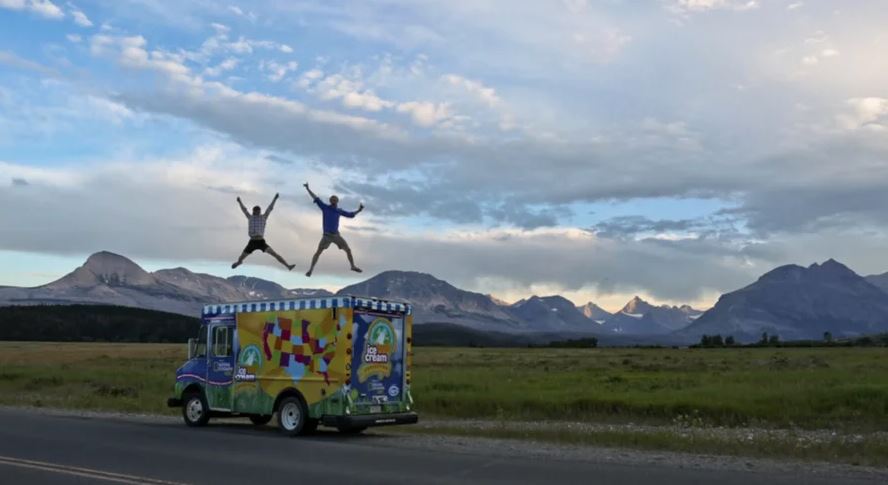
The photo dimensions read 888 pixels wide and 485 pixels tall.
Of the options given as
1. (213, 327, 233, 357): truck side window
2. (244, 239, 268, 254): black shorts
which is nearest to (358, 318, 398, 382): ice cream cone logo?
(244, 239, 268, 254): black shorts

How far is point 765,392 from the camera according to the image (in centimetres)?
3183

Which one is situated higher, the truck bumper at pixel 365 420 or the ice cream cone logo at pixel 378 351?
the ice cream cone logo at pixel 378 351

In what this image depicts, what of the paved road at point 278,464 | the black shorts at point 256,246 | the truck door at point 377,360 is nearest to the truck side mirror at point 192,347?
the paved road at point 278,464

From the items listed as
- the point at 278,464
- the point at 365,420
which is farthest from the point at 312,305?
the point at 278,464

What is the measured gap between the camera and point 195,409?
21.4m

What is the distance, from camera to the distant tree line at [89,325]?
500 ft

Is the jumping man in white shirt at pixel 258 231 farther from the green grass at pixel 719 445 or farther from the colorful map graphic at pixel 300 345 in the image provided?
the green grass at pixel 719 445

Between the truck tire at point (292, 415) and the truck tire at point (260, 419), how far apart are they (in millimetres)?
759

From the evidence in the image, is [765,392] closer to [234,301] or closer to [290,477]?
[234,301]

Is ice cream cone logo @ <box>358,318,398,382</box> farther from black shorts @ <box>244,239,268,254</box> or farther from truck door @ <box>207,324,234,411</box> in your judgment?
truck door @ <box>207,324,234,411</box>

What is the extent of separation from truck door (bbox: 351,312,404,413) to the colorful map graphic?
585 millimetres

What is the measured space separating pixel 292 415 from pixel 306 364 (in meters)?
1.23

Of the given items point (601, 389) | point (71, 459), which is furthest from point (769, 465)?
point (601, 389)

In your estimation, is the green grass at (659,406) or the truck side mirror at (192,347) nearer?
the green grass at (659,406)
